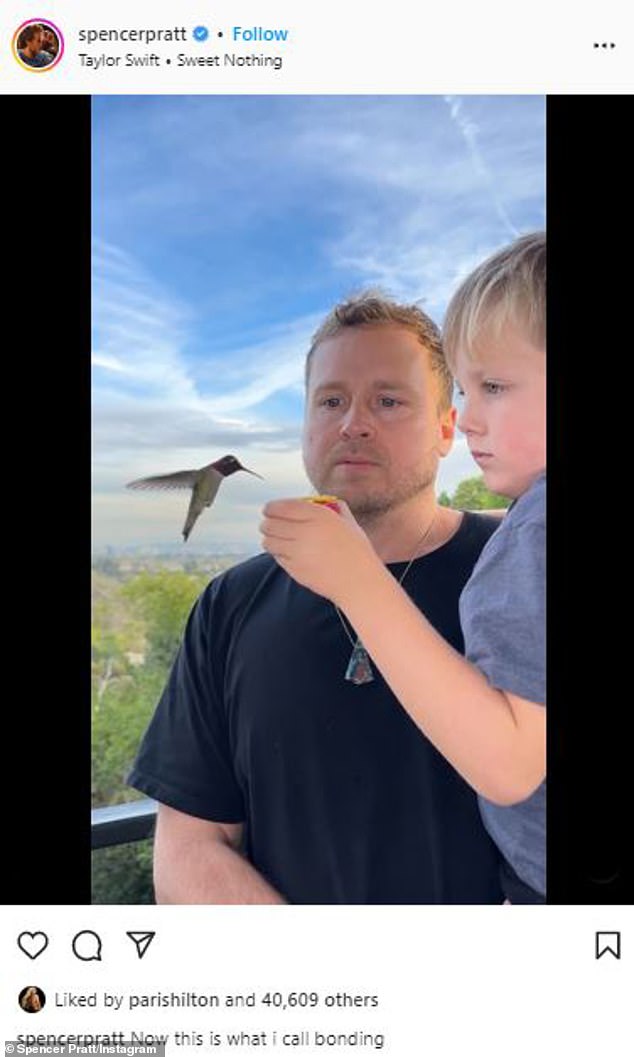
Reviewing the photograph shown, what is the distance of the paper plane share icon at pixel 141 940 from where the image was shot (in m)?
0.85

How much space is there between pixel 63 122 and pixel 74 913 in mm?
849

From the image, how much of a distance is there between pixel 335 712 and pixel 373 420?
32cm

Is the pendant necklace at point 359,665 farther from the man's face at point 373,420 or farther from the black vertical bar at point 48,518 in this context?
the black vertical bar at point 48,518

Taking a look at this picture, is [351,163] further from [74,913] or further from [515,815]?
[74,913]

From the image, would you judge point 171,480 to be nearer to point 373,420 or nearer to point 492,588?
point 373,420
